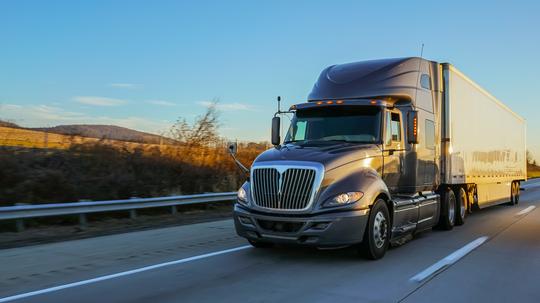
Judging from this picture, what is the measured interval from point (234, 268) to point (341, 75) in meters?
5.11

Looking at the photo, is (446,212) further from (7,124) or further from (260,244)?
(7,124)

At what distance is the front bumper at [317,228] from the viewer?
7.76m

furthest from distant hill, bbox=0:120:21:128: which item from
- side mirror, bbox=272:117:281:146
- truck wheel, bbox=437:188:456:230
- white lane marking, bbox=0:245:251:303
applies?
truck wheel, bbox=437:188:456:230

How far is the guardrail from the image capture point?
11375mm

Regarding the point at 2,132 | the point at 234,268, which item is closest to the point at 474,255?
the point at 234,268

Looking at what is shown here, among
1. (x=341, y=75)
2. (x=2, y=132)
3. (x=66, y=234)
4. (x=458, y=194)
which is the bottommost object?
(x=66, y=234)

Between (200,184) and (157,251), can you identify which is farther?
(200,184)

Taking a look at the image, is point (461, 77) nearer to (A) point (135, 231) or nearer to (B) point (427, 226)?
(B) point (427, 226)

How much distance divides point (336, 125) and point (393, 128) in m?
1.07

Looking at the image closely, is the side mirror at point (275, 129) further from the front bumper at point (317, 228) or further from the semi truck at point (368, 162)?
the front bumper at point (317, 228)

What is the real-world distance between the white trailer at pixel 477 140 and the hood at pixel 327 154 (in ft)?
14.3

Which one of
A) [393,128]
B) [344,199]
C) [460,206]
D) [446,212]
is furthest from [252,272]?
[460,206]

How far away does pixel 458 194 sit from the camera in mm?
13586

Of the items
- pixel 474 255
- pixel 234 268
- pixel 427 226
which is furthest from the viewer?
pixel 427 226
